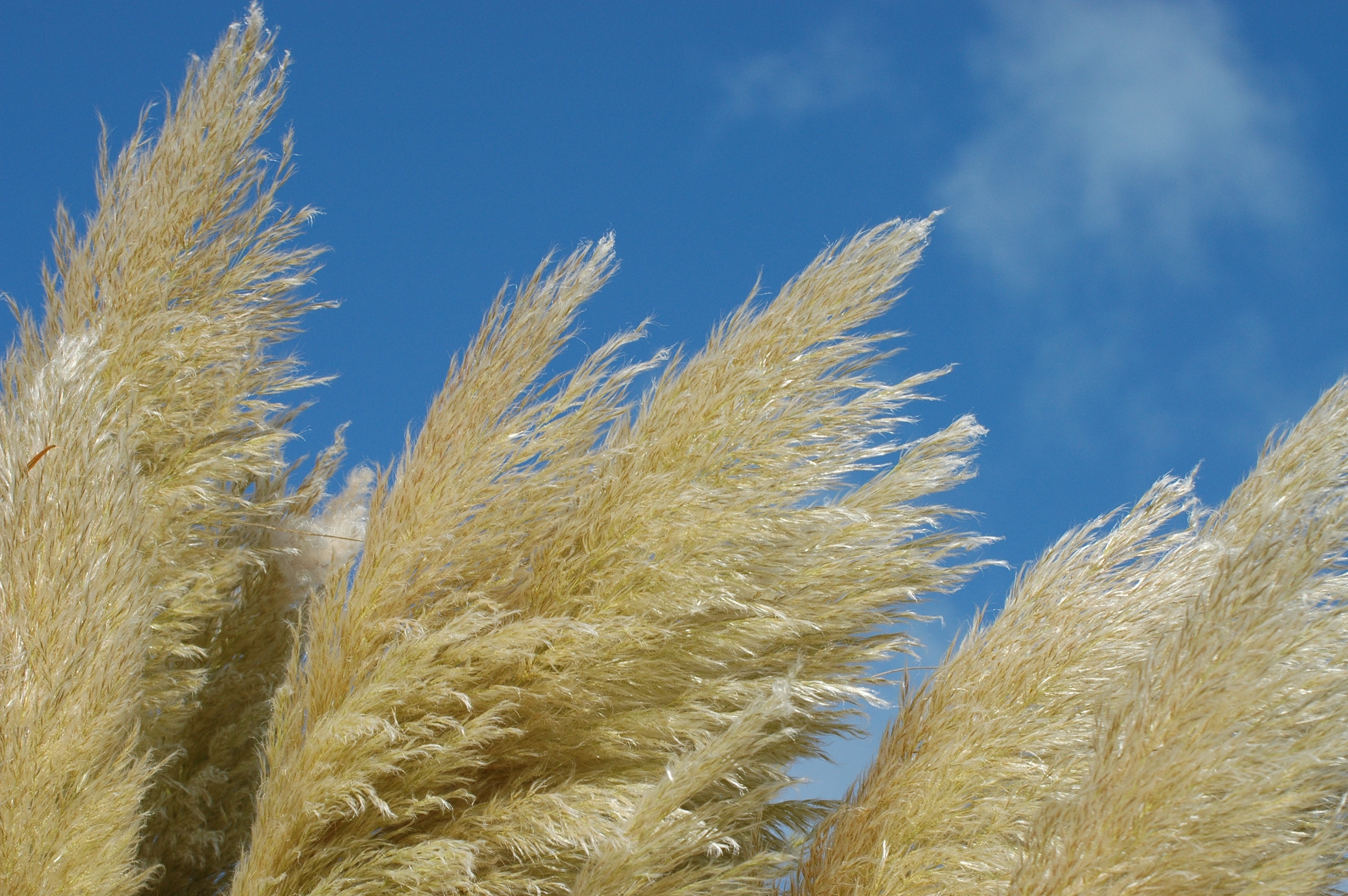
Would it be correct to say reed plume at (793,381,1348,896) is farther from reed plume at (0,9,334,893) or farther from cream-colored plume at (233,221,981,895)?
reed plume at (0,9,334,893)

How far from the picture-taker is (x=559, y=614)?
1.77 m

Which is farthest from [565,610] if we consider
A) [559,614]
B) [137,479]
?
[137,479]

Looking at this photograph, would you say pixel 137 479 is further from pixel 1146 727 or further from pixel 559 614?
pixel 1146 727

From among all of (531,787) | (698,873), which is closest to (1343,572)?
(698,873)

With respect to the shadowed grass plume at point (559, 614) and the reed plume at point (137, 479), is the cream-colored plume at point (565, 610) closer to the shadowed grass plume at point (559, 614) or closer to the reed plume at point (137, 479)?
the shadowed grass plume at point (559, 614)

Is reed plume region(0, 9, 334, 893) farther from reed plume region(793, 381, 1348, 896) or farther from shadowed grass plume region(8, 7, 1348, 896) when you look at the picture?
reed plume region(793, 381, 1348, 896)

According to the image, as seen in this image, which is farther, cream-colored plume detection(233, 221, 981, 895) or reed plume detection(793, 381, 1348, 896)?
A: cream-colored plume detection(233, 221, 981, 895)

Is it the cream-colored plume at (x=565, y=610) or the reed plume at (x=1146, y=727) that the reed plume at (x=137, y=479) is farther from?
the reed plume at (x=1146, y=727)

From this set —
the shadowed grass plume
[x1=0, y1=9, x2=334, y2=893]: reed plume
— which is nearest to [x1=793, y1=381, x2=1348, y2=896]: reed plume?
the shadowed grass plume

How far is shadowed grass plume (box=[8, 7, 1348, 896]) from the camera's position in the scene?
160 centimetres

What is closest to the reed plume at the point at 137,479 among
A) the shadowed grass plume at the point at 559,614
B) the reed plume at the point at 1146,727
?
the shadowed grass plume at the point at 559,614

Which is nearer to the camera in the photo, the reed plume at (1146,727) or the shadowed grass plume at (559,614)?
the reed plume at (1146,727)

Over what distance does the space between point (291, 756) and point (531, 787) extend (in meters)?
0.36

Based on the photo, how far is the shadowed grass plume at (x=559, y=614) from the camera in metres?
1.60
